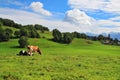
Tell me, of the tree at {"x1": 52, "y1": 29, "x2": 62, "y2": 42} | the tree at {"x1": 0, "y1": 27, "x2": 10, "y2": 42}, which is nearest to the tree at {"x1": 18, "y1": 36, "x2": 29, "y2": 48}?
the tree at {"x1": 0, "y1": 27, "x2": 10, "y2": 42}

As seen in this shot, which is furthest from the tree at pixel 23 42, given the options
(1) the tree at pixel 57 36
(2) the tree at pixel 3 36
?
(1) the tree at pixel 57 36

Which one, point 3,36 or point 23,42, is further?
point 3,36

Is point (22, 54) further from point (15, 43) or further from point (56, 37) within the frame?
point (56, 37)

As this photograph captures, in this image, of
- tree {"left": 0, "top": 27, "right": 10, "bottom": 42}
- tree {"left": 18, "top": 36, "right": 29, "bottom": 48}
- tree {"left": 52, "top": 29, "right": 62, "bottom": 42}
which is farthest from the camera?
tree {"left": 52, "top": 29, "right": 62, "bottom": 42}

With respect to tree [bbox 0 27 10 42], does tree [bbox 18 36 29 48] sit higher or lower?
lower

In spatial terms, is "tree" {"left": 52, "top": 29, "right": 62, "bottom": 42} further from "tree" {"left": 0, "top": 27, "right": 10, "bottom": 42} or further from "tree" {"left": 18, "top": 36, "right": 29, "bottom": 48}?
"tree" {"left": 18, "top": 36, "right": 29, "bottom": 48}

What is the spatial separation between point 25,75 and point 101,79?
17.5 ft

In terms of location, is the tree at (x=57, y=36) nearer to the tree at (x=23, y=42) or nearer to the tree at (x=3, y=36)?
the tree at (x=3, y=36)

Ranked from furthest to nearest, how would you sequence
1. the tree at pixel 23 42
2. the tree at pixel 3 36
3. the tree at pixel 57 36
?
the tree at pixel 57 36 → the tree at pixel 3 36 → the tree at pixel 23 42

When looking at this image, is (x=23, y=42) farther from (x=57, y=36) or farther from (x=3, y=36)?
(x=57, y=36)

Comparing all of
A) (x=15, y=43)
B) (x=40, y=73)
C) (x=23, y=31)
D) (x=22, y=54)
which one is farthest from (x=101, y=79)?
(x=23, y=31)

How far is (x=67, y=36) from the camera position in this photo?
522ft

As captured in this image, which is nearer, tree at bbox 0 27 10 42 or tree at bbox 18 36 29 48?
tree at bbox 18 36 29 48

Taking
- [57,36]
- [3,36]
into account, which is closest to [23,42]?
[3,36]
